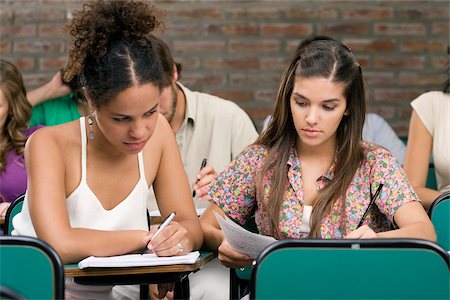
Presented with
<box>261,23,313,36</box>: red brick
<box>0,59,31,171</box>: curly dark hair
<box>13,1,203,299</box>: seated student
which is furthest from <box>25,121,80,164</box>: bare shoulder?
<box>261,23,313,36</box>: red brick

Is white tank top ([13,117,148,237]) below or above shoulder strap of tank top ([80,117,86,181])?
below

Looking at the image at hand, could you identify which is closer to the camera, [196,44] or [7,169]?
[7,169]

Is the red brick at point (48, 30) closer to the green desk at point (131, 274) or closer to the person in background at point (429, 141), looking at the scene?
the person in background at point (429, 141)

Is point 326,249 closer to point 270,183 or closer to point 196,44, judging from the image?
point 270,183

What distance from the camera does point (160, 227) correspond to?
257 centimetres

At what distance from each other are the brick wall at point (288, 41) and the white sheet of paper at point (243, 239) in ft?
9.55

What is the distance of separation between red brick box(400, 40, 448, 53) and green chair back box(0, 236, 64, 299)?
12.2 ft

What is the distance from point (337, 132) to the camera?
9.61ft

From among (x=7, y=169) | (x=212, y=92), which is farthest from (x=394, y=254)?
(x=212, y=92)

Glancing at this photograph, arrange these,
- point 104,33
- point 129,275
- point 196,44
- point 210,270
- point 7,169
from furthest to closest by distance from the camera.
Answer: point 196,44
point 7,169
point 210,270
point 104,33
point 129,275

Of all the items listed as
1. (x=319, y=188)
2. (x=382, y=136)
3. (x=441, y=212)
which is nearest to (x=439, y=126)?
(x=382, y=136)

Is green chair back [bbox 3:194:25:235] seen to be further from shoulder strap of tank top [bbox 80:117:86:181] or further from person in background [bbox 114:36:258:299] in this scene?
person in background [bbox 114:36:258:299]

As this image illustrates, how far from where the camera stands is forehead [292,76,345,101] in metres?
2.77

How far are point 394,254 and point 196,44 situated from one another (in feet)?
11.5
